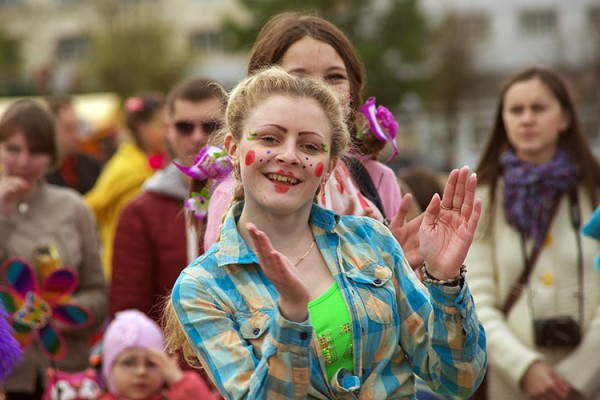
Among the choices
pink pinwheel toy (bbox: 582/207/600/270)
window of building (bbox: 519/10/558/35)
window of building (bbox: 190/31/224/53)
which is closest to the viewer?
pink pinwheel toy (bbox: 582/207/600/270)

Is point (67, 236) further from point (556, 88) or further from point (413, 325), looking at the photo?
point (413, 325)

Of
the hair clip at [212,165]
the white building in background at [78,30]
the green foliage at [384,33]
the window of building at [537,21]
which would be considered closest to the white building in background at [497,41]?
the window of building at [537,21]

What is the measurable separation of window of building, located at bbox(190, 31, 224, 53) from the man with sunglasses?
183ft

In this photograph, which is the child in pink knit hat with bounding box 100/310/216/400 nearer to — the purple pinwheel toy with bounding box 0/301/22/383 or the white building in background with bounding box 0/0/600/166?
the purple pinwheel toy with bounding box 0/301/22/383

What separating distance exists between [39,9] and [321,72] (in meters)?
54.5

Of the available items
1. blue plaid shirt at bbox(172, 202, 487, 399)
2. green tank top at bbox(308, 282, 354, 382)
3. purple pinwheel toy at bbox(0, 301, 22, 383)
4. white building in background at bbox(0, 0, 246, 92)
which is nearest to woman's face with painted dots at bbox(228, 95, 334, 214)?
blue plaid shirt at bbox(172, 202, 487, 399)

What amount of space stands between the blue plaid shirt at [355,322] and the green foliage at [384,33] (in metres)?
36.9

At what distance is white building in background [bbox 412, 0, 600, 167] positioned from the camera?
49.3m

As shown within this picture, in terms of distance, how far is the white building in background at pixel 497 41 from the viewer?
4934 centimetres

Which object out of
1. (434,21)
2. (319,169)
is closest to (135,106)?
(319,169)

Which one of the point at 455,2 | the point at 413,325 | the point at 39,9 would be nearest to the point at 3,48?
the point at 39,9

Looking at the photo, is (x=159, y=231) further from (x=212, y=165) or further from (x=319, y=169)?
(x=319, y=169)

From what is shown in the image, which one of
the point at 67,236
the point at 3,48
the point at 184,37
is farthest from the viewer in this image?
the point at 184,37

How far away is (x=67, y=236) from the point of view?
268 inches
